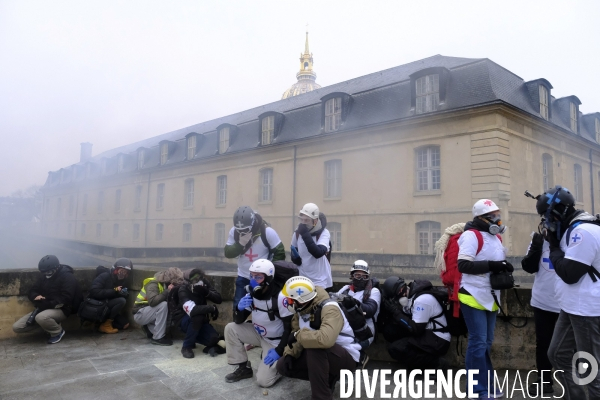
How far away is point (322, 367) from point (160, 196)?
32246 mm

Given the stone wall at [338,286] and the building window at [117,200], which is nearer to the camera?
the stone wall at [338,286]

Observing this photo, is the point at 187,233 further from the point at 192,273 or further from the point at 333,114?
the point at 192,273

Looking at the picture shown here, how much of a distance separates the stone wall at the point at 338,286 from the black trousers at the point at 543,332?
581 mm

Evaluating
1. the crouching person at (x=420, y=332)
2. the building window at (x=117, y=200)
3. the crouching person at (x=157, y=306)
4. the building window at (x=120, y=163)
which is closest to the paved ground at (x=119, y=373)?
the crouching person at (x=157, y=306)

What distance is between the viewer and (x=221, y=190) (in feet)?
92.7

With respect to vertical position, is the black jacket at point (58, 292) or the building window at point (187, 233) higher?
the building window at point (187, 233)

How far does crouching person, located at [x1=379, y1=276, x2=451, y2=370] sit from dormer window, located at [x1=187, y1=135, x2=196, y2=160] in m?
28.2

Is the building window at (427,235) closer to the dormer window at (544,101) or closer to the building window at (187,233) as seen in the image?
the dormer window at (544,101)

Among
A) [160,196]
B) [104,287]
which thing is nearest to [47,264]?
[104,287]

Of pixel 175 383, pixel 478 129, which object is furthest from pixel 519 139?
pixel 175 383

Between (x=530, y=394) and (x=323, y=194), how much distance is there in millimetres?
18032

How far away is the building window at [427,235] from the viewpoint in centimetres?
1756

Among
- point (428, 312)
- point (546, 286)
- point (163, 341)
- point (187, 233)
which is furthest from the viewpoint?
point (187, 233)

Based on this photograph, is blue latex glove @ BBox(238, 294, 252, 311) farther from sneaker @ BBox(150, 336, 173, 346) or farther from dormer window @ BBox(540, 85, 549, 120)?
dormer window @ BBox(540, 85, 549, 120)
